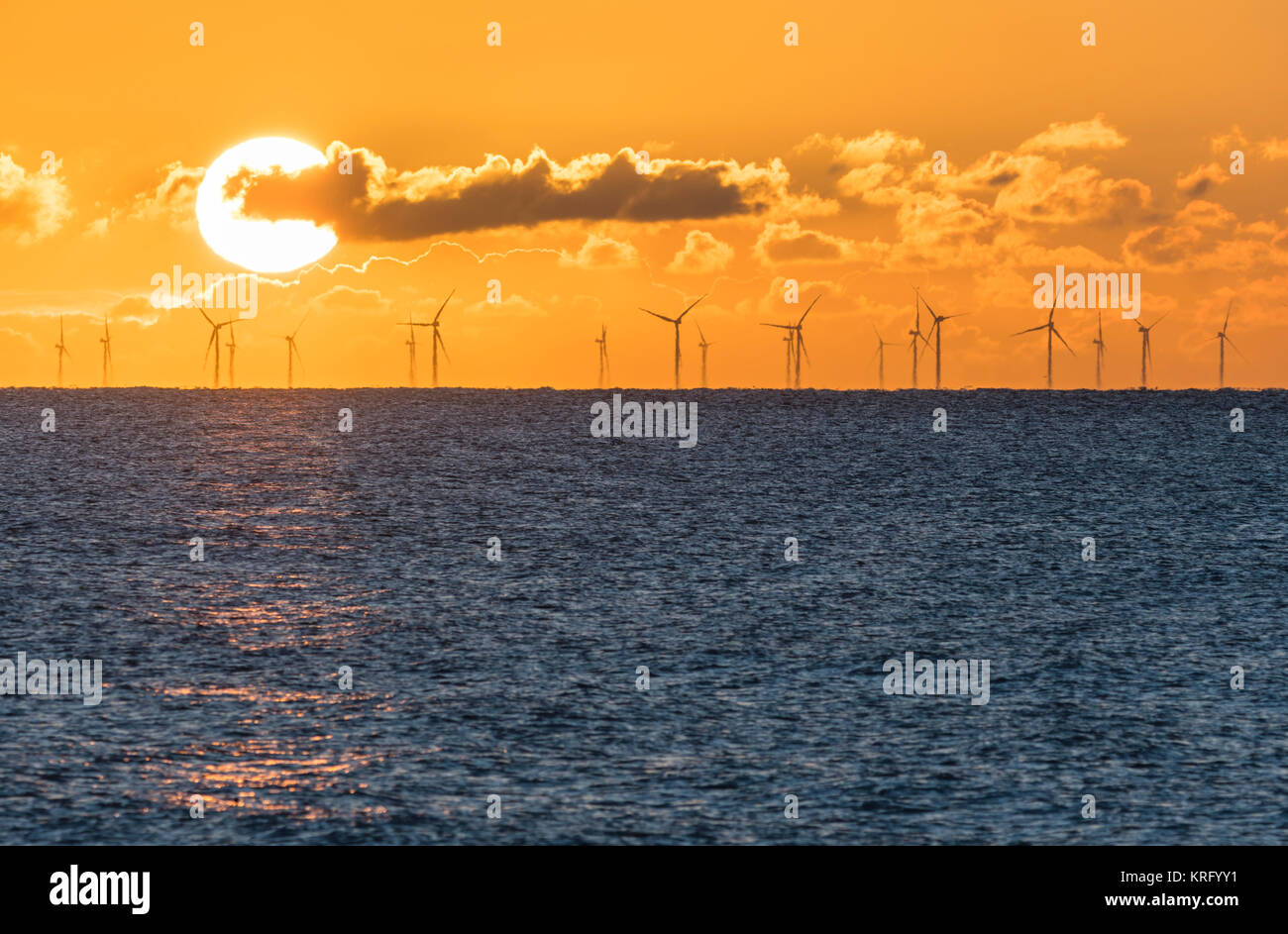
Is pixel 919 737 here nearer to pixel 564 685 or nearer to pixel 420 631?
pixel 564 685

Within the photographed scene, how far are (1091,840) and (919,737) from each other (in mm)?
11188

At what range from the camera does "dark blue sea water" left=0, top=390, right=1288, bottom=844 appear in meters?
37.5

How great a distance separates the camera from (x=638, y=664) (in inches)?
2351

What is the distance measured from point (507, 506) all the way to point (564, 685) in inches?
3099

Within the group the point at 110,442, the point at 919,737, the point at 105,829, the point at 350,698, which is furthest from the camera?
the point at 110,442

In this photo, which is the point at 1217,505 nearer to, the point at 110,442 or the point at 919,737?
the point at 919,737

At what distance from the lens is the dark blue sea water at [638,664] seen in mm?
37500

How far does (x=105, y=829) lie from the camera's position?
35.1 m

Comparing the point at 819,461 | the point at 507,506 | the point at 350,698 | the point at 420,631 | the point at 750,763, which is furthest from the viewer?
the point at 819,461

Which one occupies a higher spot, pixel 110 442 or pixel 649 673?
pixel 110 442

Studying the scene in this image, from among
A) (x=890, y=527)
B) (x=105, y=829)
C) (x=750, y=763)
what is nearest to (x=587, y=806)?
(x=750, y=763)

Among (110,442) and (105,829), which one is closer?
(105,829)

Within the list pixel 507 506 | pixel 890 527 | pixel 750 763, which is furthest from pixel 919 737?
pixel 507 506
